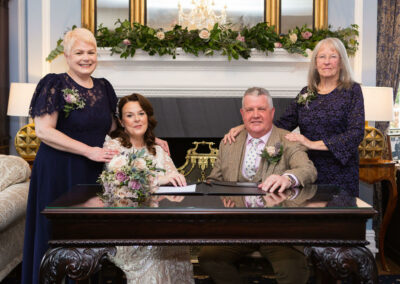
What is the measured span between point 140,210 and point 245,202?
1.65ft

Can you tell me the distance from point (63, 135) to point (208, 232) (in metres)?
1.27

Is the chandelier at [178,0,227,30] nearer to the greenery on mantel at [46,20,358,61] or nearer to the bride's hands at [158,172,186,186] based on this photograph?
the greenery on mantel at [46,20,358,61]

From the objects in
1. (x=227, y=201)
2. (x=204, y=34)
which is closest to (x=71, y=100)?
(x=227, y=201)

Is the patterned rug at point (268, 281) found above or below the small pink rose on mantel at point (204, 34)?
below

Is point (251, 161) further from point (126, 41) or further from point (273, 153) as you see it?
point (126, 41)

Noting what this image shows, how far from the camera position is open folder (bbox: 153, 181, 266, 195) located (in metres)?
2.47

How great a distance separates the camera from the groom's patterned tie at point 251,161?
3.16m

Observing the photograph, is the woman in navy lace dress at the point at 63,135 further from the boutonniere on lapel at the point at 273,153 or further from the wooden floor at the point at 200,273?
the wooden floor at the point at 200,273

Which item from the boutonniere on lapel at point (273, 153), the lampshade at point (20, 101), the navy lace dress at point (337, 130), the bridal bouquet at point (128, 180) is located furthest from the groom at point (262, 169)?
the lampshade at point (20, 101)

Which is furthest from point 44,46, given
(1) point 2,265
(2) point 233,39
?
(1) point 2,265

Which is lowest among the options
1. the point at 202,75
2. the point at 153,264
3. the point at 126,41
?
the point at 153,264

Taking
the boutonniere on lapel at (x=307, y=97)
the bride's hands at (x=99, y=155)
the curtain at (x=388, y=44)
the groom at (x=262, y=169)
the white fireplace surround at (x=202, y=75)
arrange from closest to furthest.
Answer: the groom at (x=262, y=169), the bride's hands at (x=99, y=155), the boutonniere on lapel at (x=307, y=97), the white fireplace surround at (x=202, y=75), the curtain at (x=388, y=44)

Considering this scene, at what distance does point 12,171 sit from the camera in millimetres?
4062

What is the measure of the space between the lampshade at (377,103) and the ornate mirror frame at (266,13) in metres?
1.02
